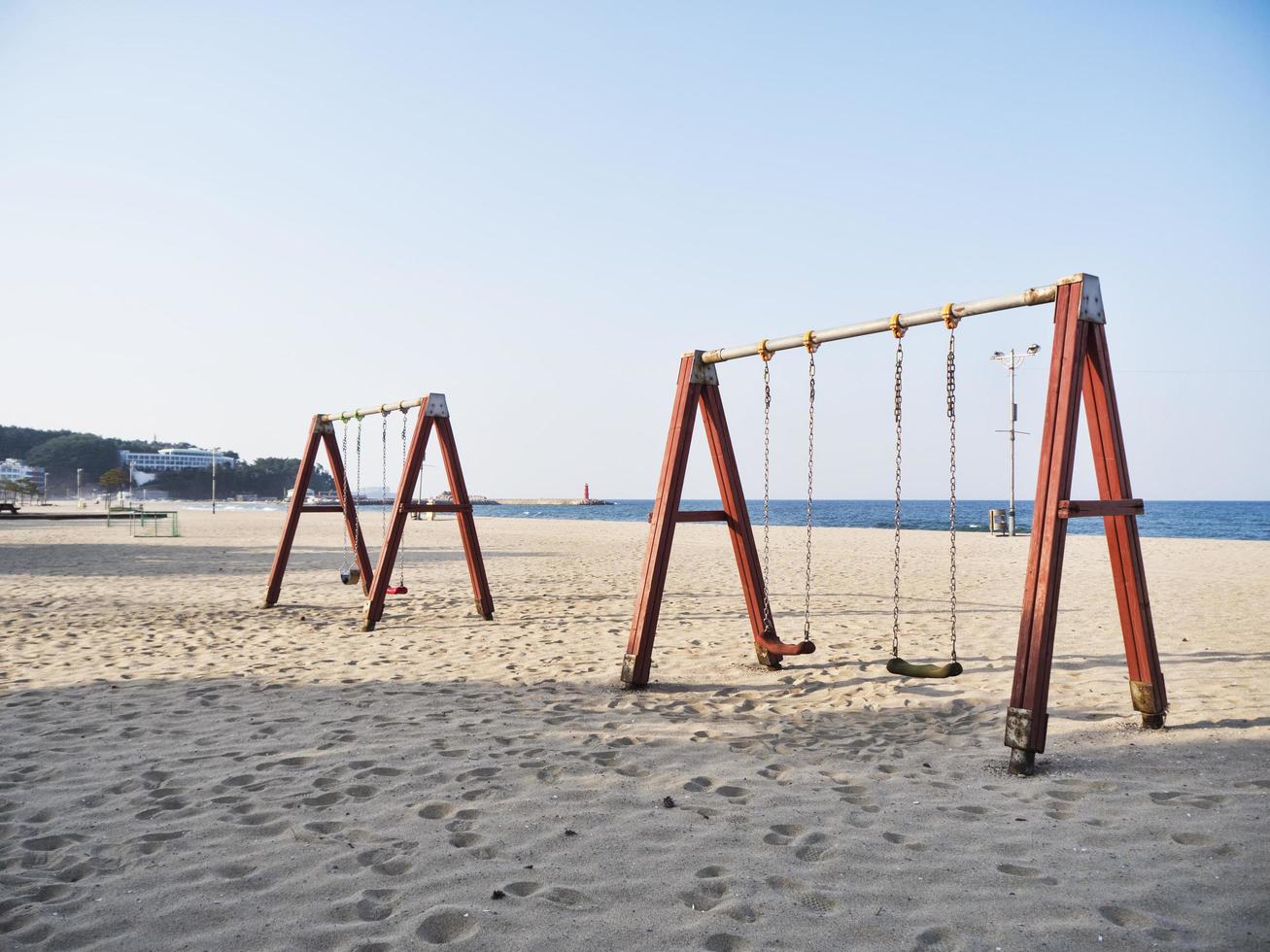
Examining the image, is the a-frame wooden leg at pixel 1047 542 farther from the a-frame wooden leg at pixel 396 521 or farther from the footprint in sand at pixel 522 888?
the a-frame wooden leg at pixel 396 521

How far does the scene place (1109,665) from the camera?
6.48 meters

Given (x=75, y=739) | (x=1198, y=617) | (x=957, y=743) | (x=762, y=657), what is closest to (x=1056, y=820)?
(x=957, y=743)

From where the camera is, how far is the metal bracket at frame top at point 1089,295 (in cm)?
423

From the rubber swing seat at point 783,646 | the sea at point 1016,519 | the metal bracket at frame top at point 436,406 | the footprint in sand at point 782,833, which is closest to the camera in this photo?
the footprint in sand at point 782,833

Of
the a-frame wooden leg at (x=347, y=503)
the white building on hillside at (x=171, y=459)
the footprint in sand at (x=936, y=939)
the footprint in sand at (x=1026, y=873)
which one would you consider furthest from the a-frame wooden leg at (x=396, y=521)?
the white building on hillside at (x=171, y=459)

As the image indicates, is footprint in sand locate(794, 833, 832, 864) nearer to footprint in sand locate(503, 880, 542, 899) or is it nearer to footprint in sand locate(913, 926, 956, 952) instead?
footprint in sand locate(913, 926, 956, 952)

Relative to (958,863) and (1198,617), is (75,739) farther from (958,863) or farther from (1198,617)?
(1198,617)

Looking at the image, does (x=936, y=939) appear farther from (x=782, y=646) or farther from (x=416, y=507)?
(x=416, y=507)

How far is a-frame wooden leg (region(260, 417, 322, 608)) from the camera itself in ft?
34.0

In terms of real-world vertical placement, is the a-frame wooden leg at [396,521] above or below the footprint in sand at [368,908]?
above

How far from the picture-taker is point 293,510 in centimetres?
1041

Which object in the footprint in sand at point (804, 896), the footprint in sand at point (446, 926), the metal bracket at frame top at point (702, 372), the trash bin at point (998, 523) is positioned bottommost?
the footprint in sand at point (446, 926)

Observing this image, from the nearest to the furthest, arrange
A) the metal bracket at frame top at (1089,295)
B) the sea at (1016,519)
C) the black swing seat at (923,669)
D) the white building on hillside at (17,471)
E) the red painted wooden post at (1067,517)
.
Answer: the red painted wooden post at (1067,517), the metal bracket at frame top at (1089,295), the black swing seat at (923,669), the sea at (1016,519), the white building on hillside at (17,471)

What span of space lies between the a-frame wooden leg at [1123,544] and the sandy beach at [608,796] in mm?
264
